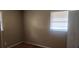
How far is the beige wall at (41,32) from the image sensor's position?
1566 millimetres

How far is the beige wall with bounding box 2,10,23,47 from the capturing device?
1.54 m

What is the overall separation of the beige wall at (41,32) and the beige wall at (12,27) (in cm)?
9

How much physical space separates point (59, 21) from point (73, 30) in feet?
0.81

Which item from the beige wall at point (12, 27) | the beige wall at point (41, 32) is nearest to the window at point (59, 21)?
the beige wall at point (41, 32)

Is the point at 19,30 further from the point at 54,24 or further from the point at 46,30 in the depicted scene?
the point at 54,24

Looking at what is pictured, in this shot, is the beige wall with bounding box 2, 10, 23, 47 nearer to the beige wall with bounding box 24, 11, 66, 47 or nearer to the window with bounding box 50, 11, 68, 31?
the beige wall with bounding box 24, 11, 66, 47

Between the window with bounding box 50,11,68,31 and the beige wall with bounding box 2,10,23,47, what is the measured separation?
0.48 meters

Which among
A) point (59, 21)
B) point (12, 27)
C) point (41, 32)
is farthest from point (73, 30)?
point (12, 27)

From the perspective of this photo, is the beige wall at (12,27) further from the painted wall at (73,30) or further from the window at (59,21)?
the painted wall at (73,30)

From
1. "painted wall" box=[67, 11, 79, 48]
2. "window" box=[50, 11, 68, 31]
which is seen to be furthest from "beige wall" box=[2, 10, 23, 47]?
"painted wall" box=[67, 11, 79, 48]

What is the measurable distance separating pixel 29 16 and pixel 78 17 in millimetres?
722
